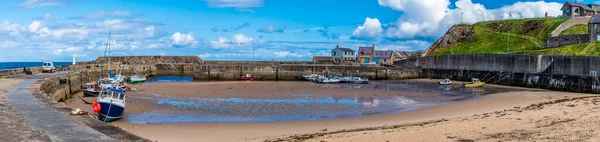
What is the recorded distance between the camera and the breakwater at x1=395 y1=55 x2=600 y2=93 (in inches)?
1650

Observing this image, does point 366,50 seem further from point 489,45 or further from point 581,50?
point 581,50

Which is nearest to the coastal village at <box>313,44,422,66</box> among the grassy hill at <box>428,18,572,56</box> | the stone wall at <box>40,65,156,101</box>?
the grassy hill at <box>428,18,572,56</box>

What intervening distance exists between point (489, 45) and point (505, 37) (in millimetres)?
3177

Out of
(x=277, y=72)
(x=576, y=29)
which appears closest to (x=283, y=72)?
(x=277, y=72)

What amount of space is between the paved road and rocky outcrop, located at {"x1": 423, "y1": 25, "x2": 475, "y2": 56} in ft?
245

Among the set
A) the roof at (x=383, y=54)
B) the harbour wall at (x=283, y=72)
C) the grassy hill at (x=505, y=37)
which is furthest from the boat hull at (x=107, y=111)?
the roof at (x=383, y=54)

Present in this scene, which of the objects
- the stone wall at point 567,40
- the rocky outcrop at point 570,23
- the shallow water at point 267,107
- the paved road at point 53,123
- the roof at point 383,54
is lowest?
the shallow water at point 267,107

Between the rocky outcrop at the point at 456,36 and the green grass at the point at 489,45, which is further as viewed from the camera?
the rocky outcrop at the point at 456,36

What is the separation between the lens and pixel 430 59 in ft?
231

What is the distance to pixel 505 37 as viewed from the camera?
80438mm

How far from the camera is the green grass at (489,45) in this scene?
73375mm

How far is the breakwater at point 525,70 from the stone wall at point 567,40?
14.0 meters

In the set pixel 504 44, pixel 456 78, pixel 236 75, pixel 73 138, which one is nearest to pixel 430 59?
pixel 456 78

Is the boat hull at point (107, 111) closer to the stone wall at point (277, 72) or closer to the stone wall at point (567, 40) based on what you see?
the stone wall at point (277, 72)
